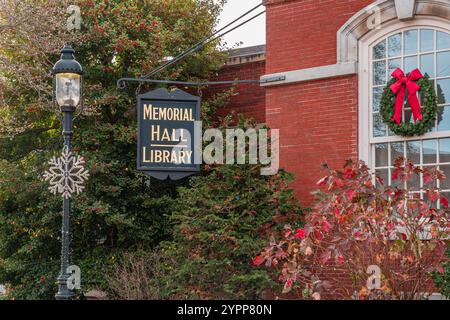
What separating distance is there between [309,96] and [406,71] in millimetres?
1589

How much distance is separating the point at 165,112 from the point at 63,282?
10.6ft

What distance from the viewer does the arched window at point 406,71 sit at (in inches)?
428

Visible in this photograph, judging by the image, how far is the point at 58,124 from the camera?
15.5 m

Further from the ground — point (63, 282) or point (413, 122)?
point (413, 122)

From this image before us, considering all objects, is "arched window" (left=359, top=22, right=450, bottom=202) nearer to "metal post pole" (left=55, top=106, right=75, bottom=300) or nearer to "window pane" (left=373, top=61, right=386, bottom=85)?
"window pane" (left=373, top=61, right=386, bottom=85)

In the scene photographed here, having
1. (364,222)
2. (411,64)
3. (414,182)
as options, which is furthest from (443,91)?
(364,222)

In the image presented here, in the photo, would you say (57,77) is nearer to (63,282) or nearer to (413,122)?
(63,282)

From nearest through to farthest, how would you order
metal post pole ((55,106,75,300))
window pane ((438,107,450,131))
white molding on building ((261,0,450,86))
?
1. metal post pole ((55,106,75,300))
2. window pane ((438,107,450,131))
3. white molding on building ((261,0,450,86))

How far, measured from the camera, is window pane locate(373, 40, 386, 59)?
11.6 meters

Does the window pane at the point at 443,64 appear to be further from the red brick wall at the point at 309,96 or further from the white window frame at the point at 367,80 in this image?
the red brick wall at the point at 309,96

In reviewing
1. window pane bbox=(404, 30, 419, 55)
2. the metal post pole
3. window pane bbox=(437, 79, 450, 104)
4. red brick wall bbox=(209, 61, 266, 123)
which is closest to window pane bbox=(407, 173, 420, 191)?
window pane bbox=(437, 79, 450, 104)

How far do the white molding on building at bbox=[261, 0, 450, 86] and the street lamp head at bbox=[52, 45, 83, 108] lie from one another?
11.9 ft

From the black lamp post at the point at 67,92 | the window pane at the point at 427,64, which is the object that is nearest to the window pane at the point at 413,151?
the window pane at the point at 427,64
